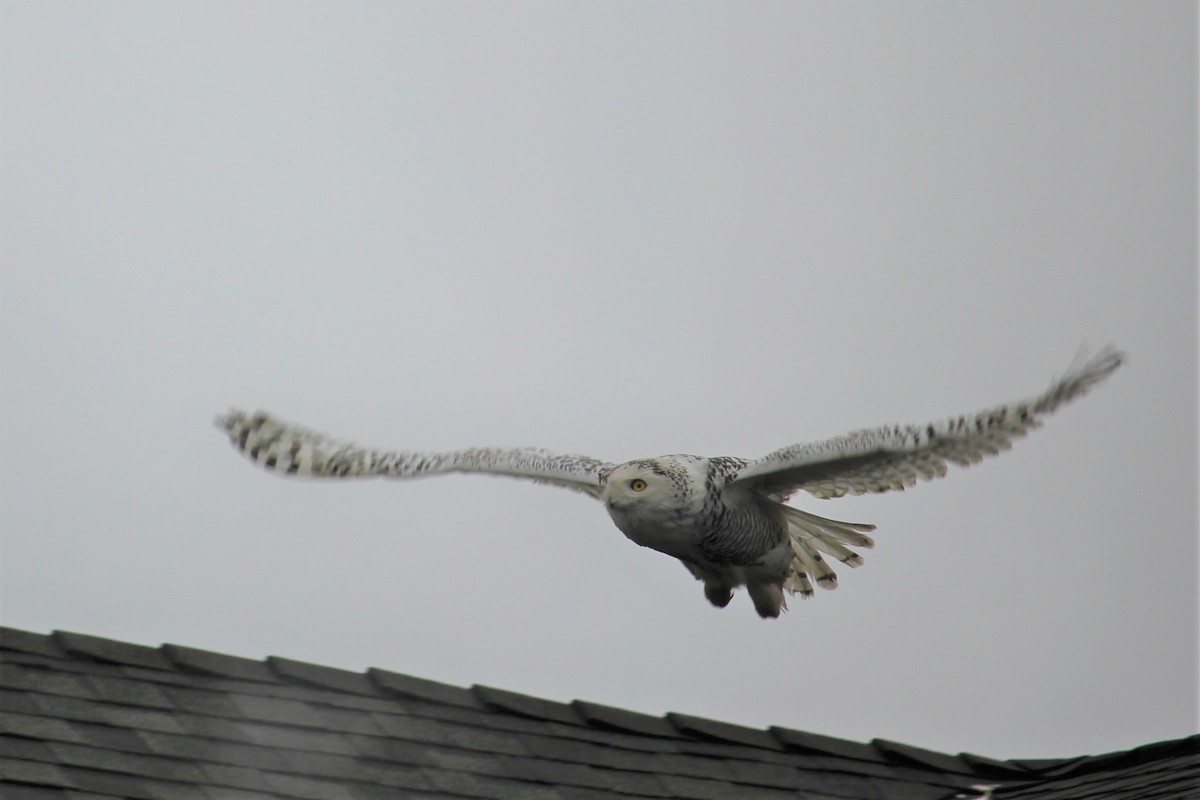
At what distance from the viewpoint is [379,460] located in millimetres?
8875

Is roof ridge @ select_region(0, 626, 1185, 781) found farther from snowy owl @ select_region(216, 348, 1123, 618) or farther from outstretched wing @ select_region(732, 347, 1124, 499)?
outstretched wing @ select_region(732, 347, 1124, 499)

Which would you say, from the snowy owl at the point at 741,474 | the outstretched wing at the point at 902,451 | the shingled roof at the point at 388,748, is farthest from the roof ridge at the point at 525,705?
the outstretched wing at the point at 902,451

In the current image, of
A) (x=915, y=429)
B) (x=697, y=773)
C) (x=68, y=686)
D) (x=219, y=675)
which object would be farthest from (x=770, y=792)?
(x=68, y=686)

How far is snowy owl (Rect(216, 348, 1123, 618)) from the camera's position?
7.48m

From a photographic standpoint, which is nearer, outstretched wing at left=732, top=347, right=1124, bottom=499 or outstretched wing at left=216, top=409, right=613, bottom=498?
outstretched wing at left=732, top=347, right=1124, bottom=499

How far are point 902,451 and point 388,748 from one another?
7.96 feet

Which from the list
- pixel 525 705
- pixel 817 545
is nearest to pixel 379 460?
pixel 525 705

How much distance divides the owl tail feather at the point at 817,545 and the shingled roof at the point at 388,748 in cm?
91

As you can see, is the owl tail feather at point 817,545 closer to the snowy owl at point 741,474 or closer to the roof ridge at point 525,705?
the snowy owl at point 741,474

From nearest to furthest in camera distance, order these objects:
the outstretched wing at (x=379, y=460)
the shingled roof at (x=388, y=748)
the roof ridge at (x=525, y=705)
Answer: the shingled roof at (x=388, y=748), the roof ridge at (x=525, y=705), the outstretched wing at (x=379, y=460)

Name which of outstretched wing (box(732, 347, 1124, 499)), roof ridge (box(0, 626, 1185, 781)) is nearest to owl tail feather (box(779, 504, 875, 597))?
outstretched wing (box(732, 347, 1124, 499))

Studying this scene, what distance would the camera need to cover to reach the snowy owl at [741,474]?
24.5ft

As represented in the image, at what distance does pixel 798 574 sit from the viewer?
30.1 feet

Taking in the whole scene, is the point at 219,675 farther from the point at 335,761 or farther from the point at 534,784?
the point at 534,784
